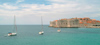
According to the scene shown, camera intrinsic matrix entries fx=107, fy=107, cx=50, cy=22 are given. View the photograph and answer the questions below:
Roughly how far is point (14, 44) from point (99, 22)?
315ft

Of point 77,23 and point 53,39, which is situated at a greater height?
point 77,23

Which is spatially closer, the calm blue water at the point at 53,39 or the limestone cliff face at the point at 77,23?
the calm blue water at the point at 53,39

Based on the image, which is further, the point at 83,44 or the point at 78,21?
the point at 78,21

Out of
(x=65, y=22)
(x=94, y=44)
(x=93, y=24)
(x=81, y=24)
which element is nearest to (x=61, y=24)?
(x=65, y=22)

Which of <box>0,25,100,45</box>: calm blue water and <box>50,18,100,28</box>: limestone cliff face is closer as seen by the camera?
<box>0,25,100,45</box>: calm blue water

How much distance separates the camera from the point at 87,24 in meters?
102

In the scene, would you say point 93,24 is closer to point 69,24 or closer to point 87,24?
point 87,24

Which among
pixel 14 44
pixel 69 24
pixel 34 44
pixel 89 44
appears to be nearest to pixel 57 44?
pixel 34 44

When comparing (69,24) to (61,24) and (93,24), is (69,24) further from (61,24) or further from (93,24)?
(93,24)

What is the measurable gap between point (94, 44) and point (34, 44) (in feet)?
45.2

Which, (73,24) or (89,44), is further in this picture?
(73,24)

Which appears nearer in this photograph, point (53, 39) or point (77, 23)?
point (53, 39)

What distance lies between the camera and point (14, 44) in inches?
974

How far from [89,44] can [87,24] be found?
8220 cm
